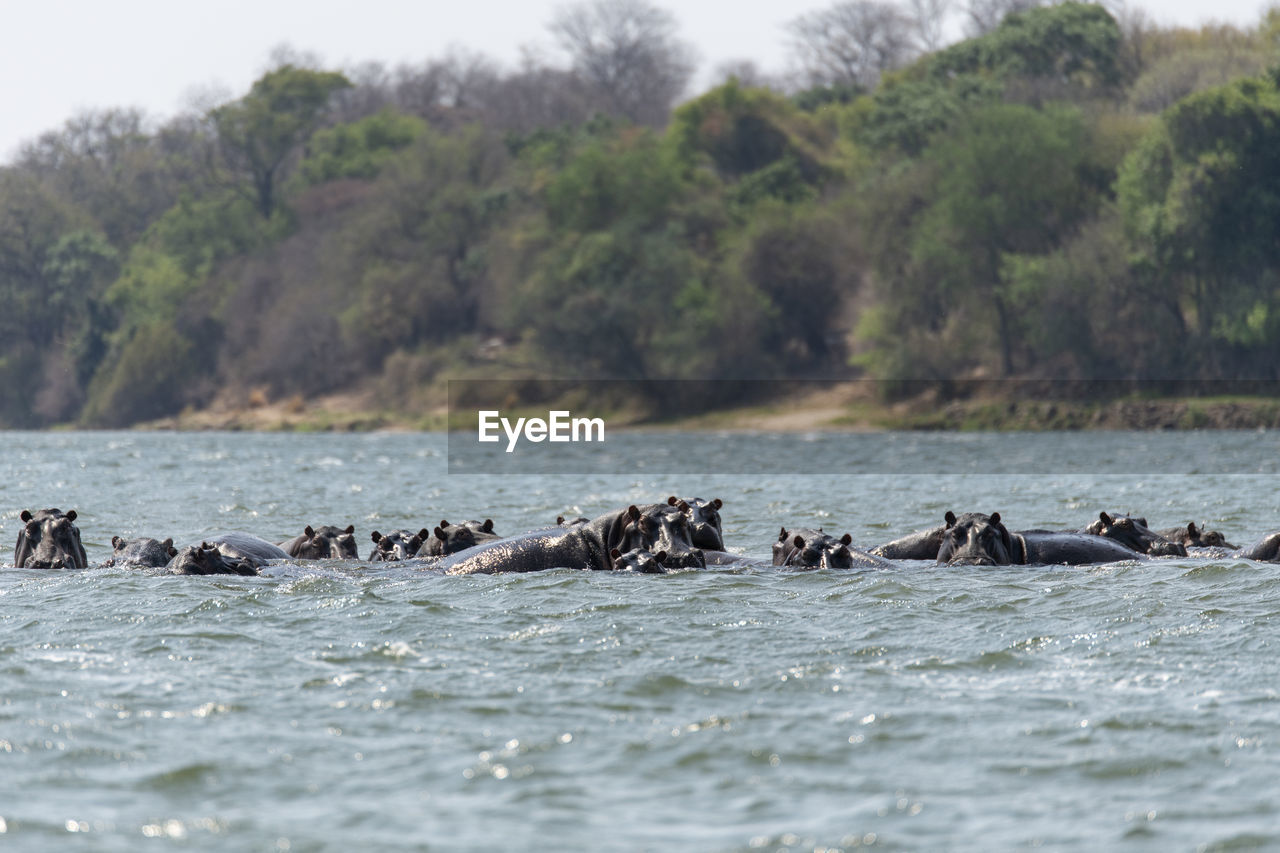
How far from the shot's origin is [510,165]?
9812cm

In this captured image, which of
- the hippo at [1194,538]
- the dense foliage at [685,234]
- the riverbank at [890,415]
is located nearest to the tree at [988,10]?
the dense foliage at [685,234]

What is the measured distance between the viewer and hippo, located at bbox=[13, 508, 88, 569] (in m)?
18.2

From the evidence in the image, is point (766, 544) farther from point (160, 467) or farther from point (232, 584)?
point (160, 467)

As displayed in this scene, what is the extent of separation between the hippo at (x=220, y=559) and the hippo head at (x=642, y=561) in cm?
403

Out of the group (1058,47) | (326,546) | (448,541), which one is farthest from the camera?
(1058,47)

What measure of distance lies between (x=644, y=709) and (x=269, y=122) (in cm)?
10939

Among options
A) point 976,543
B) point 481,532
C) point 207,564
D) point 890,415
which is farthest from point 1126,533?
point 890,415

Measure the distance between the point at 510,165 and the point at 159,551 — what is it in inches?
3225

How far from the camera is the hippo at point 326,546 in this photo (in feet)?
62.0

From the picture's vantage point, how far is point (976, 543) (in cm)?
1777

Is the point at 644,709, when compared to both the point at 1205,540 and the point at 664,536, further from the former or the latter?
the point at 1205,540

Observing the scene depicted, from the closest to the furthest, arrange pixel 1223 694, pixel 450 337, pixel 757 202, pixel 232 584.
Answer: pixel 1223 694
pixel 232 584
pixel 757 202
pixel 450 337

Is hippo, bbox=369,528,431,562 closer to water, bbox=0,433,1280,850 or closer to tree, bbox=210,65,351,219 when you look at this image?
water, bbox=0,433,1280,850

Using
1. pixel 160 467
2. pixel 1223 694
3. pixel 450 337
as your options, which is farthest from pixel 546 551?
pixel 450 337
